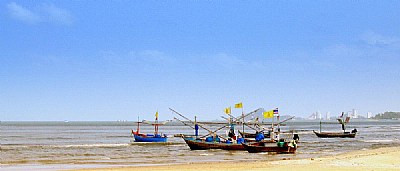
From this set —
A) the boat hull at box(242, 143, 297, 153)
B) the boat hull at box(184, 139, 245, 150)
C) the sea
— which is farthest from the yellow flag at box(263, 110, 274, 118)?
the boat hull at box(242, 143, 297, 153)

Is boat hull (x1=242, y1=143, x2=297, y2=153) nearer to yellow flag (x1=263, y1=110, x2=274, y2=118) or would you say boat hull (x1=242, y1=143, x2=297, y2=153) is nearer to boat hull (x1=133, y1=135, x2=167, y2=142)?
yellow flag (x1=263, y1=110, x2=274, y2=118)

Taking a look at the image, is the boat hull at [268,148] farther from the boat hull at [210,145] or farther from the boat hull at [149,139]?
the boat hull at [149,139]

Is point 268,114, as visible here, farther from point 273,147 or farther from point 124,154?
point 124,154

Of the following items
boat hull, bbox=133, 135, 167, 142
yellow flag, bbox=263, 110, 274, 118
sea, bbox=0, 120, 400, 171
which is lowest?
sea, bbox=0, 120, 400, 171

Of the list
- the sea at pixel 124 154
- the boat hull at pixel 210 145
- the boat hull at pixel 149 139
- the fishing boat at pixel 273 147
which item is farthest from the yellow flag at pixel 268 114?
the boat hull at pixel 149 139

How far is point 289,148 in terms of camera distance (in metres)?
40.7

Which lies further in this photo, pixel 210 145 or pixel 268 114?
pixel 268 114

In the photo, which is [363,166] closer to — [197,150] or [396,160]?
[396,160]

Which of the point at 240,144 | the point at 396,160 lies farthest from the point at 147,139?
the point at 396,160

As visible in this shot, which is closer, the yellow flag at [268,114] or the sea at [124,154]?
the sea at [124,154]

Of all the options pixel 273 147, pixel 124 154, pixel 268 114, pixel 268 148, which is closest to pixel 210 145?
pixel 268 114

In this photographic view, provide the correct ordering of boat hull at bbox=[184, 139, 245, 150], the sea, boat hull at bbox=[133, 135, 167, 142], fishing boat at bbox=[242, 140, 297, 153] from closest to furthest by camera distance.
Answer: the sea → fishing boat at bbox=[242, 140, 297, 153] → boat hull at bbox=[184, 139, 245, 150] → boat hull at bbox=[133, 135, 167, 142]

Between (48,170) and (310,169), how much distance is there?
1385 cm

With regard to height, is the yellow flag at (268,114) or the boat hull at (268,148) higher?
the yellow flag at (268,114)
